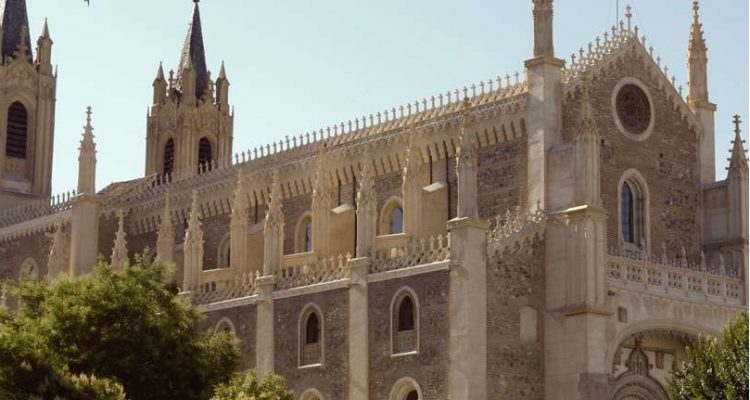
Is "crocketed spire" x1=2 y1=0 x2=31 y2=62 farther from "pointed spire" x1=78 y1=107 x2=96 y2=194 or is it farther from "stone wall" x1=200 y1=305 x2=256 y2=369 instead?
"stone wall" x1=200 y1=305 x2=256 y2=369

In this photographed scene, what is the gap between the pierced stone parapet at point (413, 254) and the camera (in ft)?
155

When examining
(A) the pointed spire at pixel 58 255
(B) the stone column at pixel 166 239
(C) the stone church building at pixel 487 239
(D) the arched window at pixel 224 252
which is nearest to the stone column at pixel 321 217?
(C) the stone church building at pixel 487 239

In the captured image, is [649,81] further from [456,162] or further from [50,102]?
[50,102]

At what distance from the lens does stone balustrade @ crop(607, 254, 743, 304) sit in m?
49.1

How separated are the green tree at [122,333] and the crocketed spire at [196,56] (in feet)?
111

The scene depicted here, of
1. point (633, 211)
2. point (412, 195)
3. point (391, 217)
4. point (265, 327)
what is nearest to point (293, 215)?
point (391, 217)

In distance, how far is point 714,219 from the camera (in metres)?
54.4

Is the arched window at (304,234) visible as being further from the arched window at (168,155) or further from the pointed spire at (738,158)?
the arched window at (168,155)

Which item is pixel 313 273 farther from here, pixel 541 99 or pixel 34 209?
pixel 34 209

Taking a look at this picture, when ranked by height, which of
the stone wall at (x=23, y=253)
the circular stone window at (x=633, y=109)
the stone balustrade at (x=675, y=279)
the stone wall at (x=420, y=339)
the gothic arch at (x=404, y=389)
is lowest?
the gothic arch at (x=404, y=389)

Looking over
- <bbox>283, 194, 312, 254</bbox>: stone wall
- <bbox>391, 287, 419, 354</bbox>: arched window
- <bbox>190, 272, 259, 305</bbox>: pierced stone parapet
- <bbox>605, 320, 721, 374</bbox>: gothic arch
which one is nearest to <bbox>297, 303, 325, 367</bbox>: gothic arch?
<bbox>190, 272, 259, 305</bbox>: pierced stone parapet

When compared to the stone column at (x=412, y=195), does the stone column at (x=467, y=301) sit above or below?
below

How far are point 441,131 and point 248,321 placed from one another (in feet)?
30.2

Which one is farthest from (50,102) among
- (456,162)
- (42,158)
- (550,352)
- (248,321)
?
(550,352)
